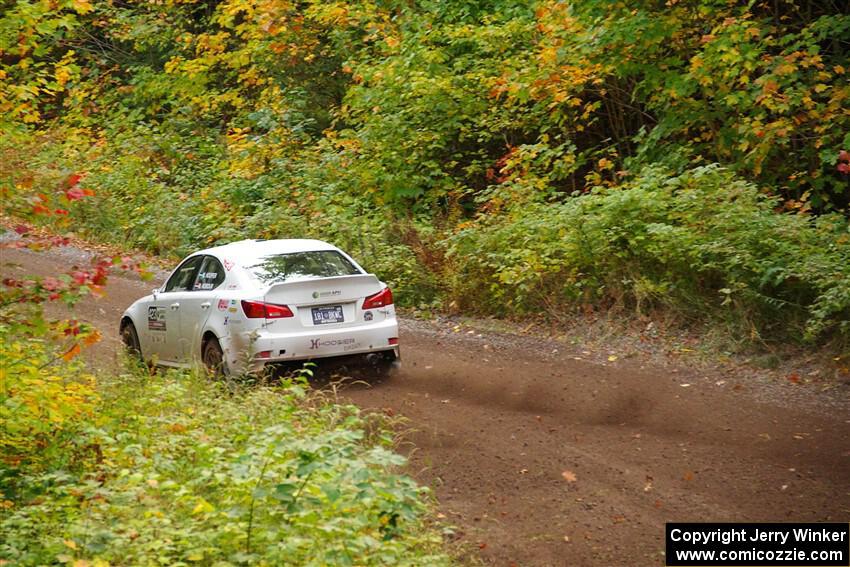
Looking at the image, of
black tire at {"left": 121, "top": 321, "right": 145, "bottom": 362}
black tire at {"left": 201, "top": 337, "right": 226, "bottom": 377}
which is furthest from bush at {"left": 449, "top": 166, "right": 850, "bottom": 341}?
black tire at {"left": 121, "top": 321, "right": 145, "bottom": 362}

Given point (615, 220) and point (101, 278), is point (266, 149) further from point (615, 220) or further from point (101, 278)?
point (101, 278)

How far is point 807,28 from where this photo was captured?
15344 millimetres

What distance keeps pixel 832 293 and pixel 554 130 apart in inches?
388

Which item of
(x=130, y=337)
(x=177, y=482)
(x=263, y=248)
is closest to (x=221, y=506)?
(x=177, y=482)

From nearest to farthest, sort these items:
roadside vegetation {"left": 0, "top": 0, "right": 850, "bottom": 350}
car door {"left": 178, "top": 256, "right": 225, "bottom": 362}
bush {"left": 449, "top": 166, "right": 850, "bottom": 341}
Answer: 1. car door {"left": 178, "top": 256, "right": 225, "bottom": 362}
2. bush {"left": 449, "top": 166, "right": 850, "bottom": 341}
3. roadside vegetation {"left": 0, "top": 0, "right": 850, "bottom": 350}

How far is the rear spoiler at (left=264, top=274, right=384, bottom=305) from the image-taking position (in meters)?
11.2

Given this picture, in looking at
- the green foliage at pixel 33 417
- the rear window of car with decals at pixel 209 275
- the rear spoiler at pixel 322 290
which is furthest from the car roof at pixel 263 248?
the green foliage at pixel 33 417

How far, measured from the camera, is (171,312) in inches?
495

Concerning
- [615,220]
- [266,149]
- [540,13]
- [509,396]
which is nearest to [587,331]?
[615,220]

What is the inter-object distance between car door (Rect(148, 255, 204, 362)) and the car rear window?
45.3 inches

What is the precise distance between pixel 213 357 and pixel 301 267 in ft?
4.63

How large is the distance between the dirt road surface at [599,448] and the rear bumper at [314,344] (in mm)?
497

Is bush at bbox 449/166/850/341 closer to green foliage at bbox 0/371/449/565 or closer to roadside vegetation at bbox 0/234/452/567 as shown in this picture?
roadside vegetation at bbox 0/234/452/567

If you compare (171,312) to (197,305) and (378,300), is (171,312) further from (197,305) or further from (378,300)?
→ (378,300)
